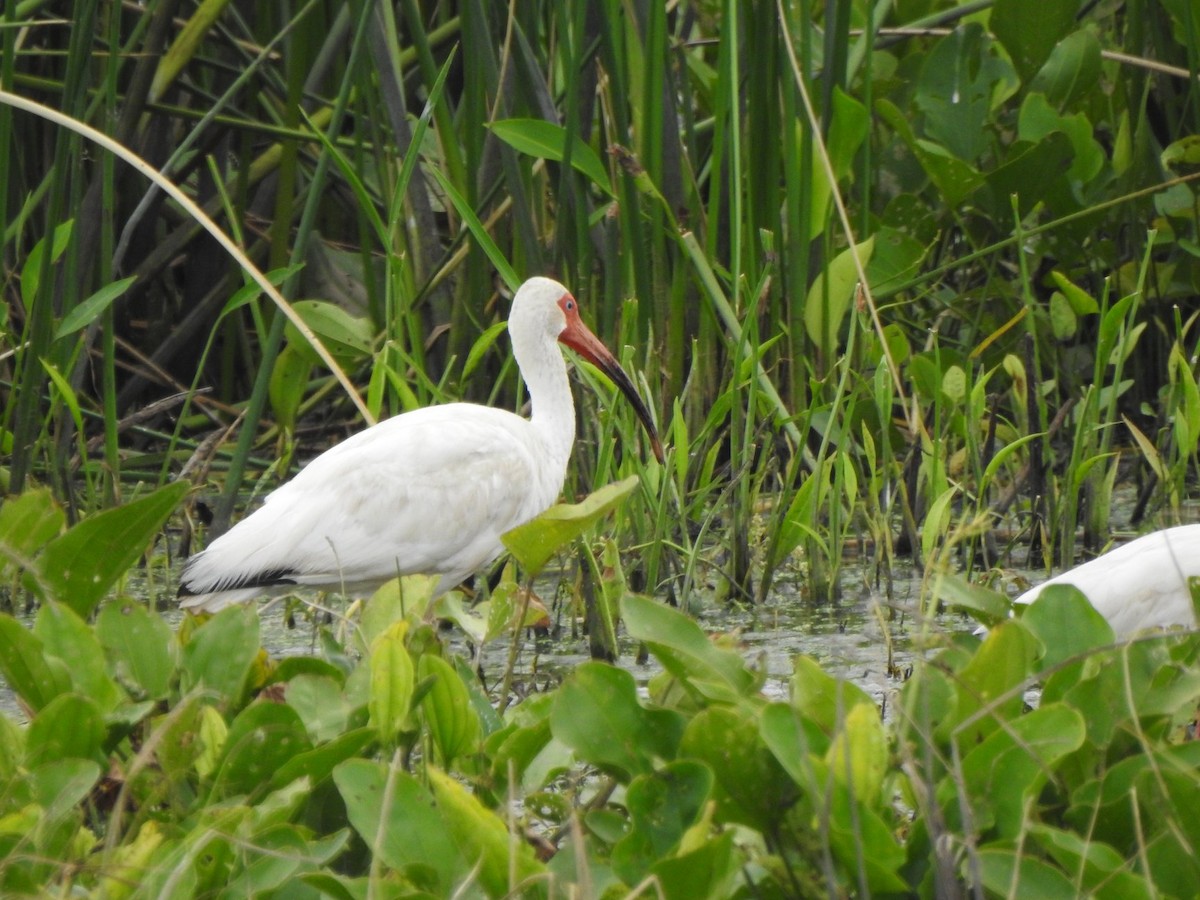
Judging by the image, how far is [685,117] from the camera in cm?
464

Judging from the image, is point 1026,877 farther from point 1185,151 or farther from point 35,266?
point 1185,151

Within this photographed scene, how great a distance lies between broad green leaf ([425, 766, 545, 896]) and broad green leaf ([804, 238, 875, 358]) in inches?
103

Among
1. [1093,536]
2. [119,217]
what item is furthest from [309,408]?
[1093,536]

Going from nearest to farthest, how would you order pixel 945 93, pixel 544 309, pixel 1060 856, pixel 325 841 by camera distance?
pixel 1060 856, pixel 325 841, pixel 544 309, pixel 945 93

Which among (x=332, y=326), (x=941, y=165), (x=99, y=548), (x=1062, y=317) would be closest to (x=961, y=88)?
(x=941, y=165)

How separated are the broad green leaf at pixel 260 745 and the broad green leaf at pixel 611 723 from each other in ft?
1.14

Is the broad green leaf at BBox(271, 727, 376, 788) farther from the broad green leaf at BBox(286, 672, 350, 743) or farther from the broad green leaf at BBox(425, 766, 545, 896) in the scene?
the broad green leaf at BBox(425, 766, 545, 896)

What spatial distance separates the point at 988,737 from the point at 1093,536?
2706 mm

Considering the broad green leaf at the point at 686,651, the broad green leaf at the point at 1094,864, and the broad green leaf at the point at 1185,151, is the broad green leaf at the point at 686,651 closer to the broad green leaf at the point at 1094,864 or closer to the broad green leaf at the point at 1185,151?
the broad green leaf at the point at 1094,864

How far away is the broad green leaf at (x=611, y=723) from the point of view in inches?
83.5

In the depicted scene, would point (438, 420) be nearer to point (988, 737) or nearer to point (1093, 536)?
point (1093, 536)

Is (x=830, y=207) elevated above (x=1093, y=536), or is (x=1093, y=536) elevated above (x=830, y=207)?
(x=830, y=207)

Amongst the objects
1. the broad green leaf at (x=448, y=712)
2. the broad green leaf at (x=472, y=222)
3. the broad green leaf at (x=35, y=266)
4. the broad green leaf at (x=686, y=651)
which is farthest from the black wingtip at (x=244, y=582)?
the broad green leaf at (x=686, y=651)

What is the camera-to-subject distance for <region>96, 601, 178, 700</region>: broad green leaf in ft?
7.98
